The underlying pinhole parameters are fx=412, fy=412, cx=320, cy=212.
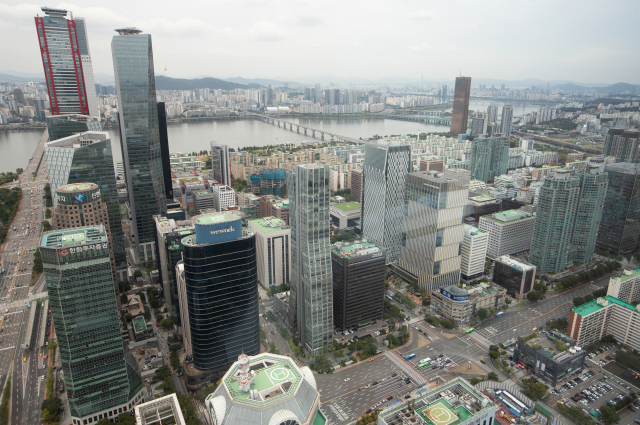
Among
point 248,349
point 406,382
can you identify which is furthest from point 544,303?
point 248,349

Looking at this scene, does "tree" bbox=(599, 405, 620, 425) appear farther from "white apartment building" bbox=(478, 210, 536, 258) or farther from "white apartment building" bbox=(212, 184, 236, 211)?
"white apartment building" bbox=(212, 184, 236, 211)

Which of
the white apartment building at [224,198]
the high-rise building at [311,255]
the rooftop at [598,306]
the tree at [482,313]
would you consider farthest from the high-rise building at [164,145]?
the rooftop at [598,306]

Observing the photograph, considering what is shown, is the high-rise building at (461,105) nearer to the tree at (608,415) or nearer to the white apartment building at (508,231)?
the white apartment building at (508,231)

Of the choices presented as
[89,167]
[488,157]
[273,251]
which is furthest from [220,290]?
[488,157]

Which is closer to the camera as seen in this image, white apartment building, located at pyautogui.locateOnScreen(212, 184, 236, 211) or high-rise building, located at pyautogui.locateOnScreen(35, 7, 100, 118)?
white apartment building, located at pyautogui.locateOnScreen(212, 184, 236, 211)

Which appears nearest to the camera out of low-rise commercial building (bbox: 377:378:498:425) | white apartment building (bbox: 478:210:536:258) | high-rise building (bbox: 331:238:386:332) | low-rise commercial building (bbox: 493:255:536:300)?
low-rise commercial building (bbox: 377:378:498:425)

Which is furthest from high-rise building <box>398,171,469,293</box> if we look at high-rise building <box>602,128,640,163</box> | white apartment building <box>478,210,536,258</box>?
high-rise building <box>602,128,640,163</box>
